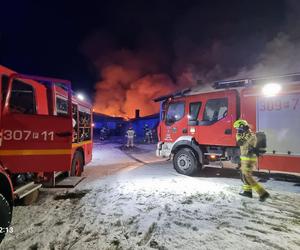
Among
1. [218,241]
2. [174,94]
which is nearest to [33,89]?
[218,241]

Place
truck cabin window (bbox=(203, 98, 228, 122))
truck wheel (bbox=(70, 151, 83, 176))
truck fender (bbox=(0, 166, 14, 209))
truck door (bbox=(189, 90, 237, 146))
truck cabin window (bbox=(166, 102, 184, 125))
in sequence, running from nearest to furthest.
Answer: truck fender (bbox=(0, 166, 14, 209)) → truck wheel (bbox=(70, 151, 83, 176)) → truck door (bbox=(189, 90, 237, 146)) → truck cabin window (bbox=(203, 98, 228, 122)) → truck cabin window (bbox=(166, 102, 184, 125))

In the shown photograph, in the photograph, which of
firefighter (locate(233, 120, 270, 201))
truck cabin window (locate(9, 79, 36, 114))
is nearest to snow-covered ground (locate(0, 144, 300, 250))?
firefighter (locate(233, 120, 270, 201))

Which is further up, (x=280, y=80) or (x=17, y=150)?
(x=280, y=80)

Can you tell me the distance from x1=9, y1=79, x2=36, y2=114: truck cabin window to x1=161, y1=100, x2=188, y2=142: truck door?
16.1 ft

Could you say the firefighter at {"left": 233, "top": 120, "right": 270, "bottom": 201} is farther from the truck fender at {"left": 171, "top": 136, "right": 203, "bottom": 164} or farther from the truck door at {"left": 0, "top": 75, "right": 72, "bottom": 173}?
the truck door at {"left": 0, "top": 75, "right": 72, "bottom": 173}

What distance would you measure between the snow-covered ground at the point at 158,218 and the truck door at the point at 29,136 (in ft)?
3.15

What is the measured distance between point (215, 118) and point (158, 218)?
4.37 m

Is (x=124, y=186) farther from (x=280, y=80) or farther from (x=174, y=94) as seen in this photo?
(x=280, y=80)

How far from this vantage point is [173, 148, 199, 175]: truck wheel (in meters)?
7.85

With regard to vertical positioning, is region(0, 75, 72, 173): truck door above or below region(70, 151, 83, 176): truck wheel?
above

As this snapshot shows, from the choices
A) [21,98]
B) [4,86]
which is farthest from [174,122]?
[4,86]

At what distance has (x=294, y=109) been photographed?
257 inches

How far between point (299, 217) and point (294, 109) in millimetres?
3203

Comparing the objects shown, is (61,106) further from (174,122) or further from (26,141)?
(174,122)
